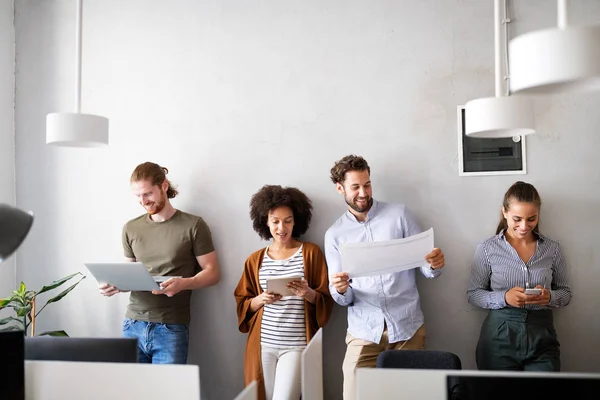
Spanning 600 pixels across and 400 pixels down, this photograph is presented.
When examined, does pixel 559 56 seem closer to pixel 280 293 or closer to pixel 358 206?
pixel 358 206

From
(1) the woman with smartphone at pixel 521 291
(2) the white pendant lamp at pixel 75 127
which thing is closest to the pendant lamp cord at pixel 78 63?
(2) the white pendant lamp at pixel 75 127

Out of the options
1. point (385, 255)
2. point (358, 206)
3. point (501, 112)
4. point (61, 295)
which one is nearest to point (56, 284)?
point (61, 295)

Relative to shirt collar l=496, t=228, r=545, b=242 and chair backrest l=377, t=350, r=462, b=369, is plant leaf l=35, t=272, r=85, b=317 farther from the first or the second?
shirt collar l=496, t=228, r=545, b=242

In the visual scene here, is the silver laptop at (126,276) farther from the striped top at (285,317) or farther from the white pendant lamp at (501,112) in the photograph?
the white pendant lamp at (501,112)

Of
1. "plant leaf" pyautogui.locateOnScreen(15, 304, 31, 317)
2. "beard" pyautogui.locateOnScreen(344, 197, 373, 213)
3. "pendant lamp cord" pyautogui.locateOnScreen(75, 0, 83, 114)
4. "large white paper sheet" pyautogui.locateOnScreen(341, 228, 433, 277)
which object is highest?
"pendant lamp cord" pyautogui.locateOnScreen(75, 0, 83, 114)

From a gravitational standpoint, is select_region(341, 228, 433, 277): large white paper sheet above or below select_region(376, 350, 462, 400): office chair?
above

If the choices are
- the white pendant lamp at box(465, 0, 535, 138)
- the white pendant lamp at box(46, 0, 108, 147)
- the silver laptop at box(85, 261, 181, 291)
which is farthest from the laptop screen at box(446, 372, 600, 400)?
the silver laptop at box(85, 261, 181, 291)

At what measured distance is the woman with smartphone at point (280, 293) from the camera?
11.7ft

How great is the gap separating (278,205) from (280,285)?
1.76 ft

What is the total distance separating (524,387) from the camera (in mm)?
1598

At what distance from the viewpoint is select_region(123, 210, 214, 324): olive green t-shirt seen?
3830 millimetres

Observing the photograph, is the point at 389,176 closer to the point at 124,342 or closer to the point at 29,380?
the point at 124,342

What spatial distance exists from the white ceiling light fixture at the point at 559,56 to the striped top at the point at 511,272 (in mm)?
2035

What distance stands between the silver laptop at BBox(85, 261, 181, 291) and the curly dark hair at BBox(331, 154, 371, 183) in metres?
1.19
